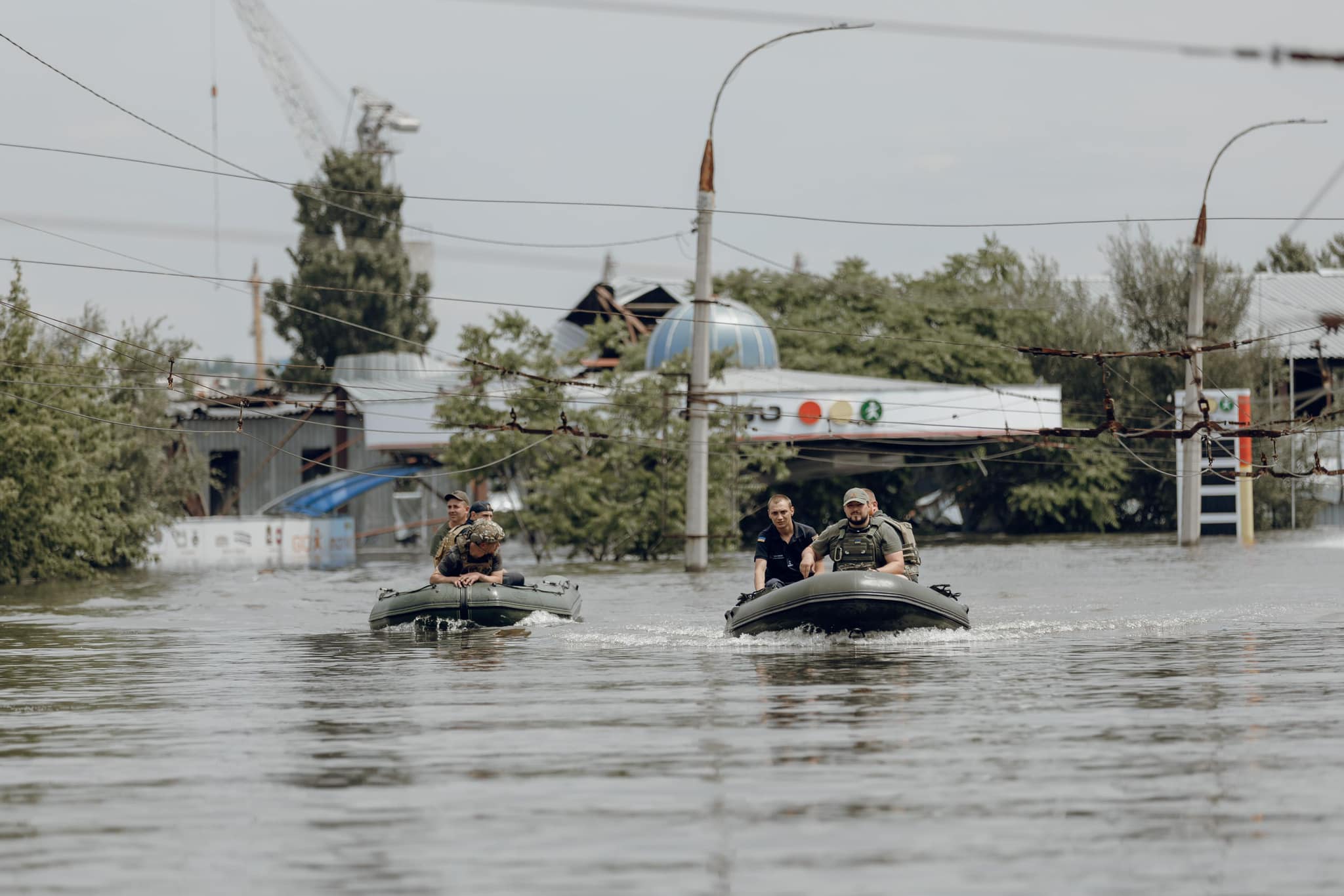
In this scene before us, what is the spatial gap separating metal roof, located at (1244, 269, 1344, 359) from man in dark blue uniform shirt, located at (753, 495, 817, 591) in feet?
160

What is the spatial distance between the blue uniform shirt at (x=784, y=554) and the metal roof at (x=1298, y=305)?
48775mm

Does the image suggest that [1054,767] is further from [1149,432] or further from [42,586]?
[42,586]

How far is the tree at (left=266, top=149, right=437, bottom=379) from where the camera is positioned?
89938 millimetres

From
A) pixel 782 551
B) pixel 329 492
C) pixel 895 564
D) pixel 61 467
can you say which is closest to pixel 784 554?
pixel 782 551

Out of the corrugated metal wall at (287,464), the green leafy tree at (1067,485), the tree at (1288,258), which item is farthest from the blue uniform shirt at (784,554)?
the tree at (1288,258)

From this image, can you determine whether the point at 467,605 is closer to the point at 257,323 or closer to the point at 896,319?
the point at 896,319

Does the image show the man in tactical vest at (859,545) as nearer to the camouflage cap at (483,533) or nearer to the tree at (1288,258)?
the camouflage cap at (483,533)

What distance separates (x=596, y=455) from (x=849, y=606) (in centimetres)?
3155

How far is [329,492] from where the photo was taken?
65.2 meters

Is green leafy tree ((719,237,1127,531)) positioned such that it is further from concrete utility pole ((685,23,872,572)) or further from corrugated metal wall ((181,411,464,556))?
concrete utility pole ((685,23,872,572))

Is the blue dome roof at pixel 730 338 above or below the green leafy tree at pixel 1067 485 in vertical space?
above

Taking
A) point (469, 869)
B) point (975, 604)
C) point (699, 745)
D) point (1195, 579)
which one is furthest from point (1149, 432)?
point (469, 869)

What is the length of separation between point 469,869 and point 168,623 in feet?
70.9

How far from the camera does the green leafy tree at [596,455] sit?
50.7 metres
